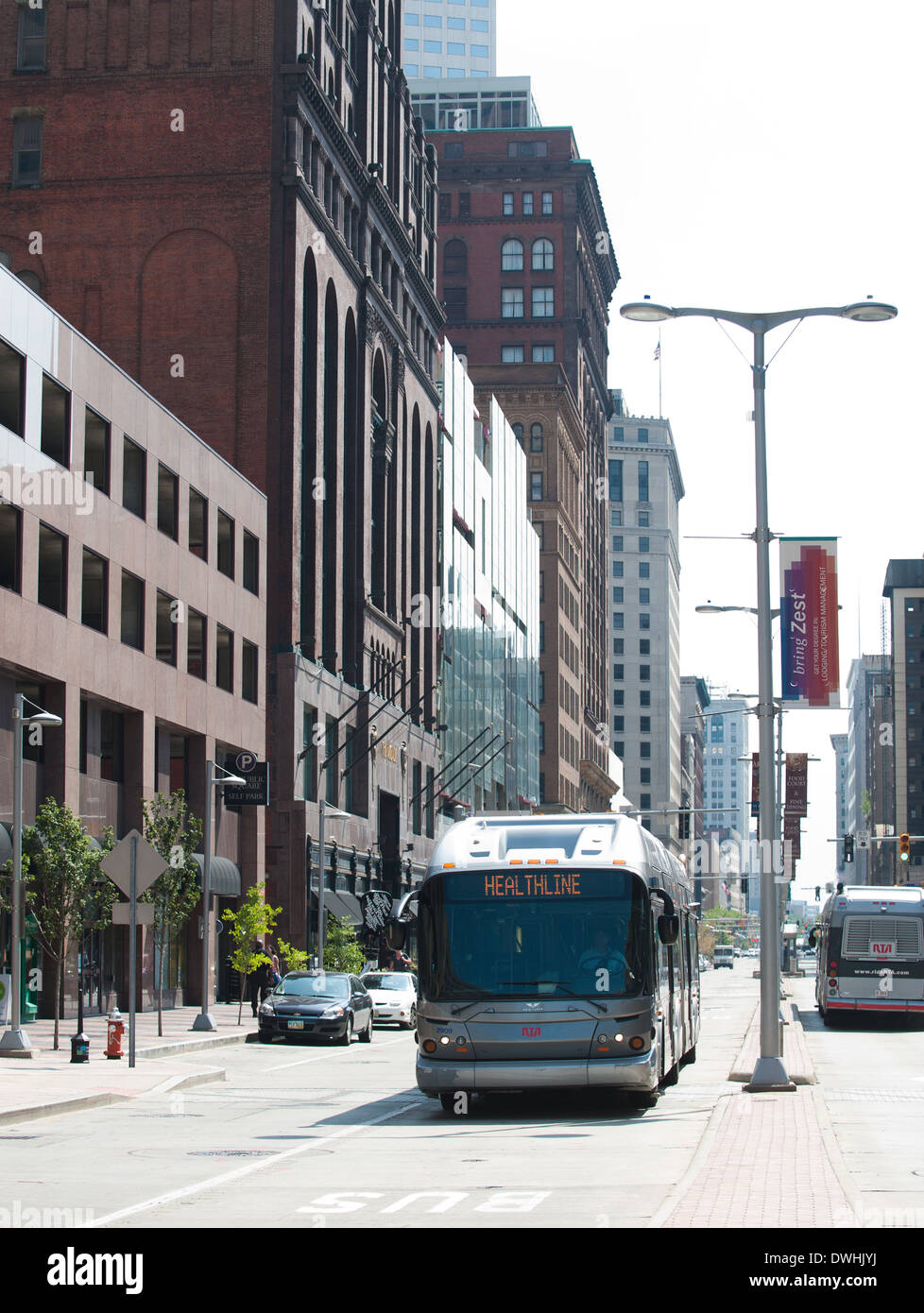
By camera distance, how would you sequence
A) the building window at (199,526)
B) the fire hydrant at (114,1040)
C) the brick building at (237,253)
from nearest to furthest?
1. the fire hydrant at (114,1040)
2. the building window at (199,526)
3. the brick building at (237,253)

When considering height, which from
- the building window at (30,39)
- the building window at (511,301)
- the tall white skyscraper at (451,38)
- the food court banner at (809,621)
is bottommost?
the food court banner at (809,621)

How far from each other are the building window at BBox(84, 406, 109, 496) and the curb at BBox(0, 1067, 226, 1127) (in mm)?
20154

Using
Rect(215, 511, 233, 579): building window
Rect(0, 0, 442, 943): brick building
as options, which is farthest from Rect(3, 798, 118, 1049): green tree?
Rect(0, 0, 442, 943): brick building

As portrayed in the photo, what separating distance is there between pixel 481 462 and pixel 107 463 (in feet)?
204

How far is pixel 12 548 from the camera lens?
3766 centimetres

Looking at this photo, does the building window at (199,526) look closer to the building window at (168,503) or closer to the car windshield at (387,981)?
the building window at (168,503)

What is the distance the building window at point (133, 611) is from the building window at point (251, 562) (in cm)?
1063

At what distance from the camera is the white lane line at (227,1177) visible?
11.6 metres

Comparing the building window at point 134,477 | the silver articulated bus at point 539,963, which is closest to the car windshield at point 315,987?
the building window at point 134,477

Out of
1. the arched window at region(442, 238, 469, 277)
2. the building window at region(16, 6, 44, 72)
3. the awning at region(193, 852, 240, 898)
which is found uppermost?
the arched window at region(442, 238, 469, 277)

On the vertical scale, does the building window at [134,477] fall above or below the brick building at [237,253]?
below

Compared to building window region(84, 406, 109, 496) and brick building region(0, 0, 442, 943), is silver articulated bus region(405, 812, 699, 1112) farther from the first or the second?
brick building region(0, 0, 442, 943)

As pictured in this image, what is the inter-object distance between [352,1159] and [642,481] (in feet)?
611

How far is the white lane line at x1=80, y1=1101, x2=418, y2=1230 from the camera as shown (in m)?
11.6
